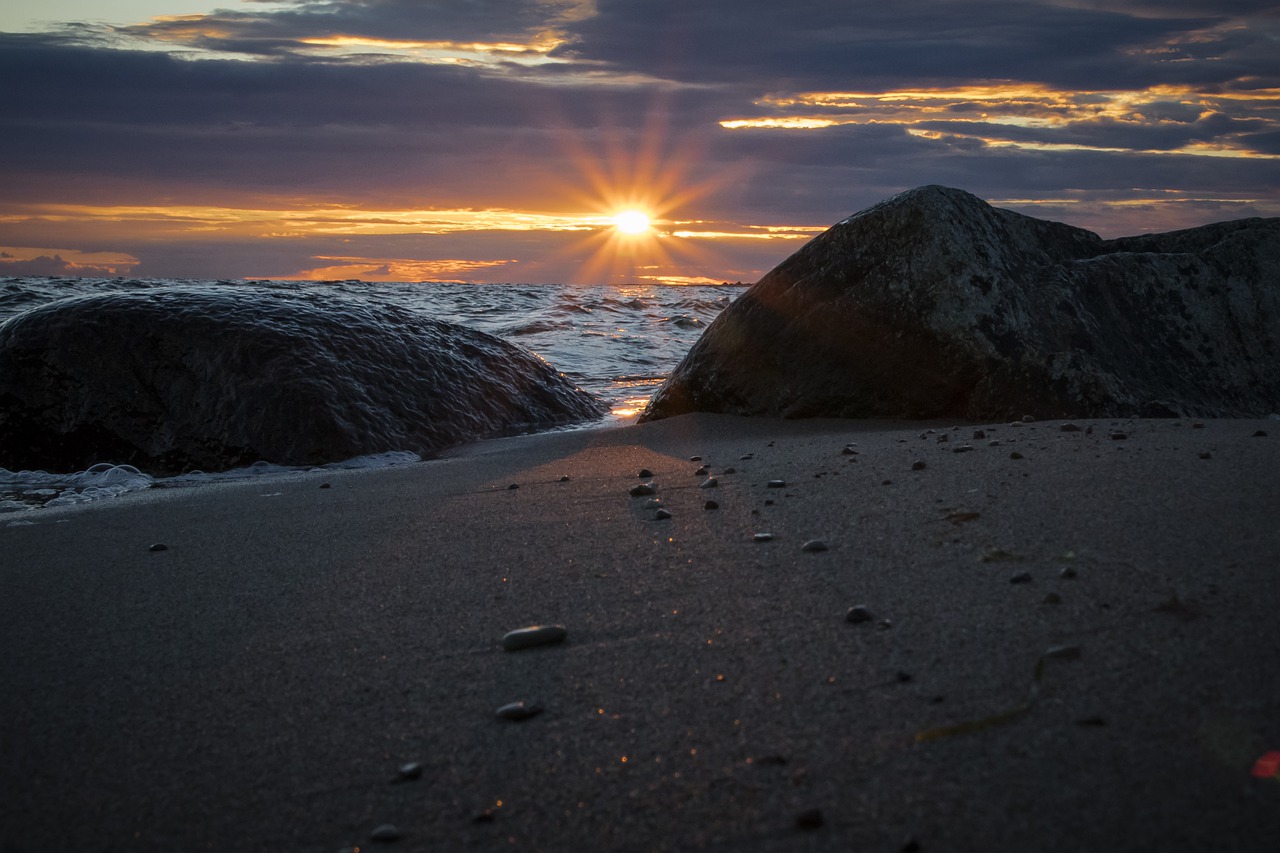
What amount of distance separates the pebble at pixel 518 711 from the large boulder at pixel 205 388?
14.1ft

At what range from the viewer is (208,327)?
246 inches

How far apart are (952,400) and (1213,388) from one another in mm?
1726

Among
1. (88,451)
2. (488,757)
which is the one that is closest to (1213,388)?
(488,757)

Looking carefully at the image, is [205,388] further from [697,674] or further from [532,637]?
[697,674]

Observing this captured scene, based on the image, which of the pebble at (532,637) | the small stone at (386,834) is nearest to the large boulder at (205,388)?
the pebble at (532,637)

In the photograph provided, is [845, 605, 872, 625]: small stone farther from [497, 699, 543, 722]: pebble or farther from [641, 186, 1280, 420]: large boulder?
[641, 186, 1280, 420]: large boulder

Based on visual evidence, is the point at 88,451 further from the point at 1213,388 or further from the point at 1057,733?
the point at 1213,388

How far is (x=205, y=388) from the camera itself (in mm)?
6059

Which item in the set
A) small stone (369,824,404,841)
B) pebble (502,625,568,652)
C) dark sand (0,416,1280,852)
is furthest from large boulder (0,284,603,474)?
small stone (369,824,404,841)

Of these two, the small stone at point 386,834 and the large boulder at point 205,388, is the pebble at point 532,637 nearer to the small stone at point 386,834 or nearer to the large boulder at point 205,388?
the small stone at point 386,834

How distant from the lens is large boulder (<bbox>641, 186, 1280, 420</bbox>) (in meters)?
5.22

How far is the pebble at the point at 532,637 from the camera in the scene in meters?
2.16

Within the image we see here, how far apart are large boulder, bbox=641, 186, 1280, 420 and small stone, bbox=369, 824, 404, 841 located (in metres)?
4.31

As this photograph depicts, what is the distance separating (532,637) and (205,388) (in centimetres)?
467
